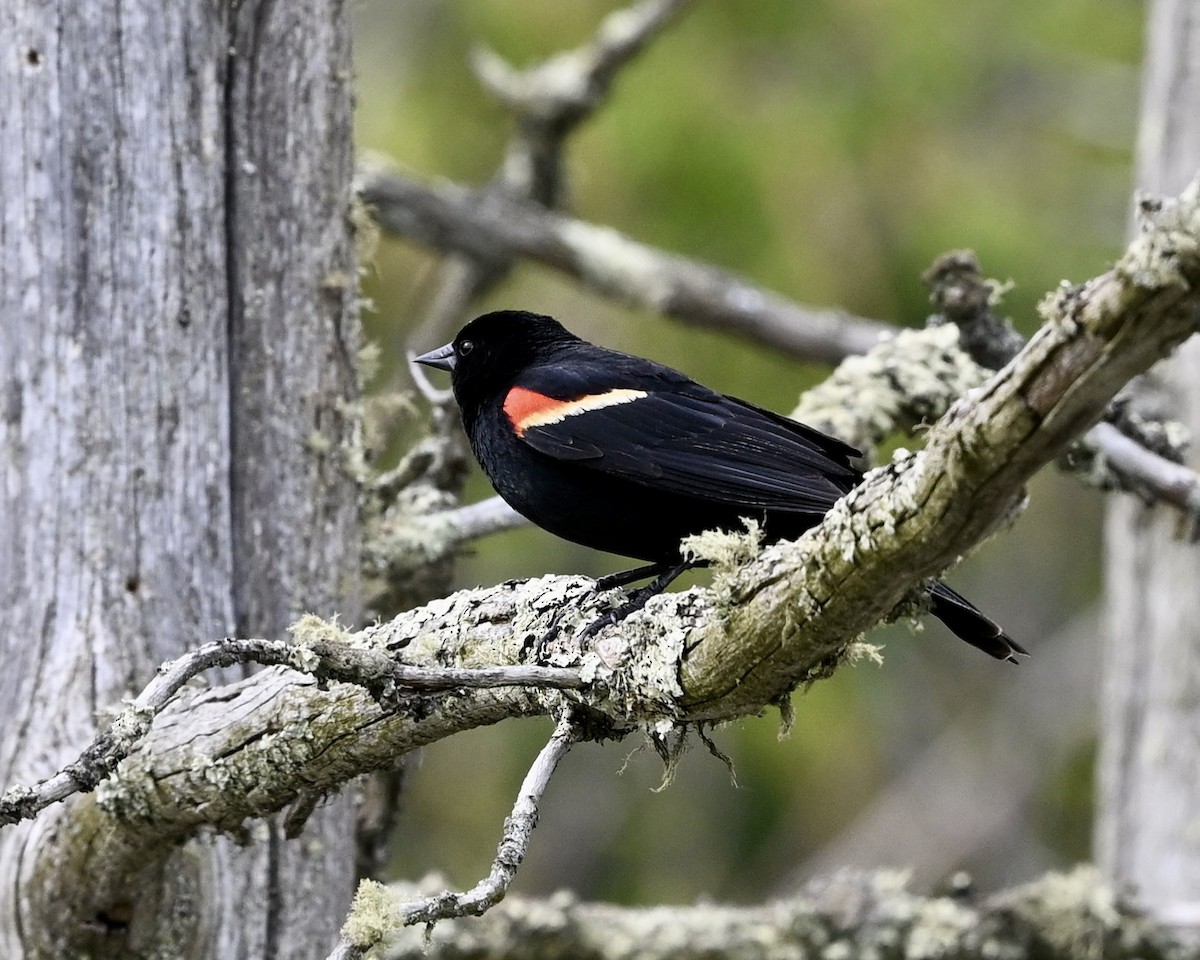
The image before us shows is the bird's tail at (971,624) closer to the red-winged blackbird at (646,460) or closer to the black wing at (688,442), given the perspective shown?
the red-winged blackbird at (646,460)

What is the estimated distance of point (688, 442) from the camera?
3.13 metres

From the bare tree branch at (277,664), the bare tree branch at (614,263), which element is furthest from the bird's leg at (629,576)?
the bare tree branch at (614,263)

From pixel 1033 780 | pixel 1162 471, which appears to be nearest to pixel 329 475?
pixel 1162 471

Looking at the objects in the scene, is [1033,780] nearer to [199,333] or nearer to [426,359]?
[426,359]

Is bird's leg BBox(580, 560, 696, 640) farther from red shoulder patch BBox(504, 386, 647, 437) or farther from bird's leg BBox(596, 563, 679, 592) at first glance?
red shoulder patch BBox(504, 386, 647, 437)

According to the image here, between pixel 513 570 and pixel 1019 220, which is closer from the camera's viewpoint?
pixel 1019 220

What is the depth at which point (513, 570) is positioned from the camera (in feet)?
→ 28.6

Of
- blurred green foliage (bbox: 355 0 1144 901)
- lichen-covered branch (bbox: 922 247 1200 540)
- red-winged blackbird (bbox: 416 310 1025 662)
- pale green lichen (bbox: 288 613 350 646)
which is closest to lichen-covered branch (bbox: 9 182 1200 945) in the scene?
pale green lichen (bbox: 288 613 350 646)

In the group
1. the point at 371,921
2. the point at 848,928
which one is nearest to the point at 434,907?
the point at 371,921

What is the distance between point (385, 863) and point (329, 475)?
3.79ft

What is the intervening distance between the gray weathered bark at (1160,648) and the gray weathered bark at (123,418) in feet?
10.7

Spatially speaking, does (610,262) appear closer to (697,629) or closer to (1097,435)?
(1097,435)

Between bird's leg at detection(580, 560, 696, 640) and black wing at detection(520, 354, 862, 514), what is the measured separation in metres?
0.19

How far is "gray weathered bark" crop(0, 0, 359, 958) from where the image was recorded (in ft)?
10.3
